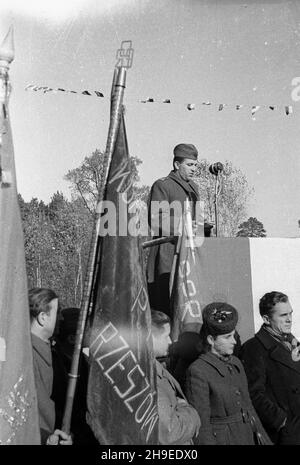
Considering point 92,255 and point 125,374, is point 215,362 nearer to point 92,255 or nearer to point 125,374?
point 125,374

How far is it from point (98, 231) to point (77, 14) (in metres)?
5.17

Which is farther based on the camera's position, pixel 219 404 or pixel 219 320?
pixel 219 320

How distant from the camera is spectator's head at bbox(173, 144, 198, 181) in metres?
4.30

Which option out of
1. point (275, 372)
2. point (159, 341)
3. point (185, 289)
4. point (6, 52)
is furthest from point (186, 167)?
point (6, 52)

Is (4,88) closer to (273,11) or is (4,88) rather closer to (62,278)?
(273,11)

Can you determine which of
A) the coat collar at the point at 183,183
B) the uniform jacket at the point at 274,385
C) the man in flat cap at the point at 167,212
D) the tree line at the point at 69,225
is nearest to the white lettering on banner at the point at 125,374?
the uniform jacket at the point at 274,385

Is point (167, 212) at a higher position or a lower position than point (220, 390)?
higher

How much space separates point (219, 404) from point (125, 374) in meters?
0.60

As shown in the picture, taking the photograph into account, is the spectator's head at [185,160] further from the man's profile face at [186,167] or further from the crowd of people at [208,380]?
the crowd of people at [208,380]

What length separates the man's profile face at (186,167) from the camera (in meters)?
4.37

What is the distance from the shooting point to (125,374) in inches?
108

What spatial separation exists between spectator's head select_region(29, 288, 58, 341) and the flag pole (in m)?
0.25
